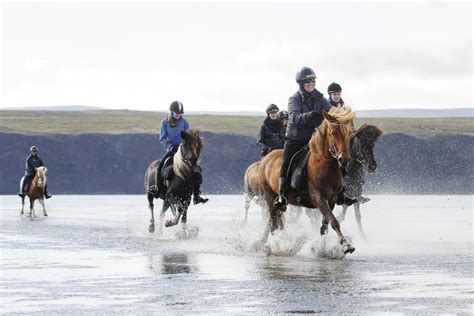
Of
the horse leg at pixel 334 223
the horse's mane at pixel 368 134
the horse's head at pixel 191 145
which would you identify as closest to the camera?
the horse leg at pixel 334 223

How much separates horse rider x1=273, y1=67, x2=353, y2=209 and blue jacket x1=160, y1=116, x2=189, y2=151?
5.03 metres

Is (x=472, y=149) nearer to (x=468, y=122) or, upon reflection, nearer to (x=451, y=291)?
(x=468, y=122)

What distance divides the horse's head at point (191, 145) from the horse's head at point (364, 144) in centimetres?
345

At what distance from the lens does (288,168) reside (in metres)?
16.1

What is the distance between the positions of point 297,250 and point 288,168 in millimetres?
1286

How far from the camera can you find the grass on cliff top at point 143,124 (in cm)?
13462

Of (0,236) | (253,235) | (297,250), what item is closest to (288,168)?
(297,250)

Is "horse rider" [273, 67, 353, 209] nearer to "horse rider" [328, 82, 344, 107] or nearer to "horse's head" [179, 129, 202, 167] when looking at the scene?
"horse rider" [328, 82, 344, 107]

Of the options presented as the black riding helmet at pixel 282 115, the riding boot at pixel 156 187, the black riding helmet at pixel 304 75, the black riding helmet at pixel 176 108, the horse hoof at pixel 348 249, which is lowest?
the horse hoof at pixel 348 249

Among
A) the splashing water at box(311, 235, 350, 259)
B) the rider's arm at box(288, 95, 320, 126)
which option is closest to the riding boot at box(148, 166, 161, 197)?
the rider's arm at box(288, 95, 320, 126)

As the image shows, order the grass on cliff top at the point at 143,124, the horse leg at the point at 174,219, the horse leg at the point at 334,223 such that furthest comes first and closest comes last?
the grass on cliff top at the point at 143,124, the horse leg at the point at 174,219, the horse leg at the point at 334,223

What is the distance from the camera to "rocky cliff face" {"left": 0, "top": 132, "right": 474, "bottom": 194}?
96562 millimetres

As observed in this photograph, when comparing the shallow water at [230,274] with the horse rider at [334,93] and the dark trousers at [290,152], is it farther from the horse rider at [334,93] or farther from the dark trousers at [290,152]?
the horse rider at [334,93]

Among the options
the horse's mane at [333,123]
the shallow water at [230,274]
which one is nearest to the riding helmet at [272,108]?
the shallow water at [230,274]
